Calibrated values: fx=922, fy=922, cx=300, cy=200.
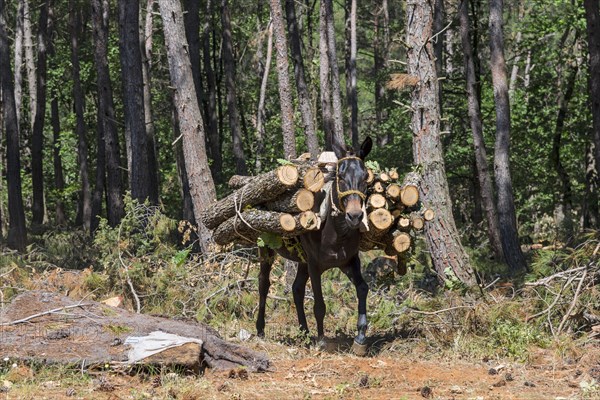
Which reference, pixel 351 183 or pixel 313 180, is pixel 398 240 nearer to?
pixel 351 183

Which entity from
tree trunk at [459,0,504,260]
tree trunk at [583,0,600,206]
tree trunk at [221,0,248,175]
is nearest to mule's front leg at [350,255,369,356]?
tree trunk at [583,0,600,206]

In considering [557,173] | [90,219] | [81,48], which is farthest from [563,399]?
[81,48]

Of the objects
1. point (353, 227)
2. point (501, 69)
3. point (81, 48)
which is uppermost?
point (81, 48)

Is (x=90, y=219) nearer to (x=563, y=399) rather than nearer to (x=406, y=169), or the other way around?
(x=406, y=169)

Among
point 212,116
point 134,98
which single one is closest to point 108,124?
point 134,98

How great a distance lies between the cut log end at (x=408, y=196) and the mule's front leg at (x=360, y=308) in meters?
0.98

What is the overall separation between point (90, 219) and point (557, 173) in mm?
16274

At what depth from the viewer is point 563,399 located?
8.59 m

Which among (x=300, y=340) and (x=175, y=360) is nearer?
(x=175, y=360)

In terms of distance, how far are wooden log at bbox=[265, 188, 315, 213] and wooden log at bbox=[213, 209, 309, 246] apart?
0.11 meters

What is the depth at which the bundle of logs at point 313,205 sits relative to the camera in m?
11.5

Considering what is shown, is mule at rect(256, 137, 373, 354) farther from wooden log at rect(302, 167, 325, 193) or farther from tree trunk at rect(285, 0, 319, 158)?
tree trunk at rect(285, 0, 319, 158)

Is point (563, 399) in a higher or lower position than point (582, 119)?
lower

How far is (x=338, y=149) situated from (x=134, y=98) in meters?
11.9
